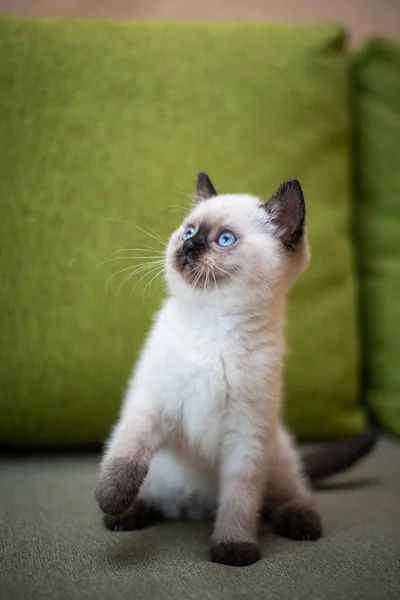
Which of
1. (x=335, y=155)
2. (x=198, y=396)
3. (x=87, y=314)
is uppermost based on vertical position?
(x=335, y=155)

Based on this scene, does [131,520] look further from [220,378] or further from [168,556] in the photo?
[220,378]

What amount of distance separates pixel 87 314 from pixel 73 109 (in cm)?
54

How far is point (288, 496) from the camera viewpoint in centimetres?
123

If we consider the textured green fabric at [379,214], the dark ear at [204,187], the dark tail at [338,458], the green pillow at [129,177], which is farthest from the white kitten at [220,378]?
the textured green fabric at [379,214]

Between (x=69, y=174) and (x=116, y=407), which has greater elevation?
(x=69, y=174)

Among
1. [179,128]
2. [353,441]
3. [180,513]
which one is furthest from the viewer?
[179,128]

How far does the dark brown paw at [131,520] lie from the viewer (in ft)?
3.60

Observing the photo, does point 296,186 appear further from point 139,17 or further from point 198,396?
point 139,17

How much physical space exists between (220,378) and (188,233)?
0.31m

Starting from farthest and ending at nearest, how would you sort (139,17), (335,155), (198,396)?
(139,17) < (335,155) < (198,396)

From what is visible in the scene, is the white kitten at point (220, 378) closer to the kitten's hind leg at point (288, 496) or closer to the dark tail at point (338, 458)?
the kitten's hind leg at point (288, 496)

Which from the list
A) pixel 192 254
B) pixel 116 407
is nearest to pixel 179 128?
pixel 192 254

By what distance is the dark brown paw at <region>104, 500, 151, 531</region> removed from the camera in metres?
1.10

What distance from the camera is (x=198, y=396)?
109 cm
